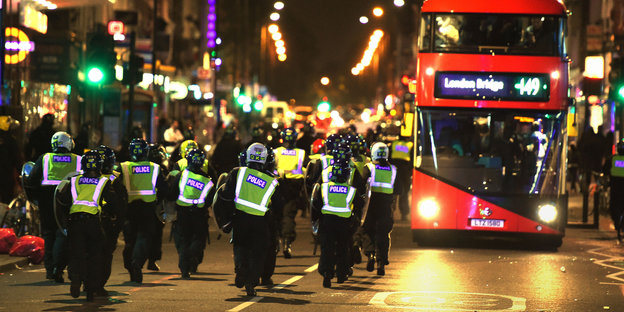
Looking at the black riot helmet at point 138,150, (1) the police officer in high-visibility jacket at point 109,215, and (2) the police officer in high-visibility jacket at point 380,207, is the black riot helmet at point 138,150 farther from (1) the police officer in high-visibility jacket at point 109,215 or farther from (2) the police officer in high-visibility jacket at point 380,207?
(2) the police officer in high-visibility jacket at point 380,207

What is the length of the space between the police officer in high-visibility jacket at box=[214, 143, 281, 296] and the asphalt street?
0.32 m

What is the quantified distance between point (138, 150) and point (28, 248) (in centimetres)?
290

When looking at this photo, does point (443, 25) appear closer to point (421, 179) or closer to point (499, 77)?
point (499, 77)

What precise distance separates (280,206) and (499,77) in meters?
6.96

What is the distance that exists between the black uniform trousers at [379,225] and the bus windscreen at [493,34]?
13.5 feet

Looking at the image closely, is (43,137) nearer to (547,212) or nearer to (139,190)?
(139,190)

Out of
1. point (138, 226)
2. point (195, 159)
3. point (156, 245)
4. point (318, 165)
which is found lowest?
point (156, 245)

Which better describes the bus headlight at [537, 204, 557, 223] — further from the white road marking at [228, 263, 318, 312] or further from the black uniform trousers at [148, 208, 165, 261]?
the black uniform trousers at [148, 208, 165, 261]

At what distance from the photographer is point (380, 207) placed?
15602mm

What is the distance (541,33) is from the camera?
62.9 ft

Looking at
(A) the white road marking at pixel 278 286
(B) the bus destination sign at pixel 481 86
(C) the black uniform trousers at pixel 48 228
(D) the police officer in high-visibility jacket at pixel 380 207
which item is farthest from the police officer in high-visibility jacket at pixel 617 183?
(C) the black uniform trousers at pixel 48 228

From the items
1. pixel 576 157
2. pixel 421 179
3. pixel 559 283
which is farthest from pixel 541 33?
pixel 576 157

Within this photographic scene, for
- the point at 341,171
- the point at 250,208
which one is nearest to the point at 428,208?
the point at 341,171

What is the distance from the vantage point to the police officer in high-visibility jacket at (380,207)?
50.6 feet
